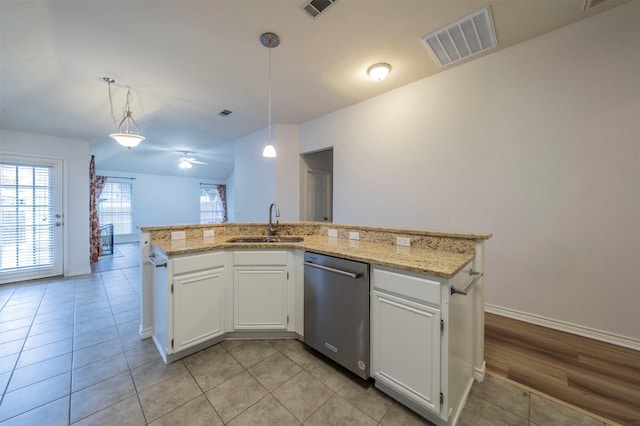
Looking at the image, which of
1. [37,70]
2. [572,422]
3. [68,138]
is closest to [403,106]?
[572,422]

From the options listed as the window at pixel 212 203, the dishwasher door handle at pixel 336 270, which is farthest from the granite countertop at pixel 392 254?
the window at pixel 212 203

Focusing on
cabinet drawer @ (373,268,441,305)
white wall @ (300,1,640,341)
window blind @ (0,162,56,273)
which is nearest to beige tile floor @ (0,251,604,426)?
cabinet drawer @ (373,268,441,305)

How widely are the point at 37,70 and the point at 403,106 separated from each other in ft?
13.8

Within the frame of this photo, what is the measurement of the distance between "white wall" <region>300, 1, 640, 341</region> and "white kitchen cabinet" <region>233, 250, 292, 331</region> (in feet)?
6.29

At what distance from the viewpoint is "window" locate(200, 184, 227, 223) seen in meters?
9.48

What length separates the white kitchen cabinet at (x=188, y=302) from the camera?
191 cm

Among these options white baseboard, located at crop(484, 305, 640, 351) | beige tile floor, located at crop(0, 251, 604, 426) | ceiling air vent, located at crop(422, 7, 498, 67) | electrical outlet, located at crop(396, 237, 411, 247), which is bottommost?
beige tile floor, located at crop(0, 251, 604, 426)

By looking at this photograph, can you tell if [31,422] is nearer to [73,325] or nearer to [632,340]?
[73,325]

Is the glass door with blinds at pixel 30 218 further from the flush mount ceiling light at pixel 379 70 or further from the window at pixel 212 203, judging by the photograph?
the flush mount ceiling light at pixel 379 70

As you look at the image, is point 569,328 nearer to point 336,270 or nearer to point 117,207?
point 336,270

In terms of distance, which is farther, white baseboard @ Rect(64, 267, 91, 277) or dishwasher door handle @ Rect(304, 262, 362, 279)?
white baseboard @ Rect(64, 267, 91, 277)

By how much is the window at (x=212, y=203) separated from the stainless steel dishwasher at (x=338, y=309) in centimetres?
870

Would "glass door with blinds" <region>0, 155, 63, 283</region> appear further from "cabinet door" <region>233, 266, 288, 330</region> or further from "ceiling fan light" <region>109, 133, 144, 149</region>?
"cabinet door" <region>233, 266, 288, 330</region>

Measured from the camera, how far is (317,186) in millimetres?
5020
